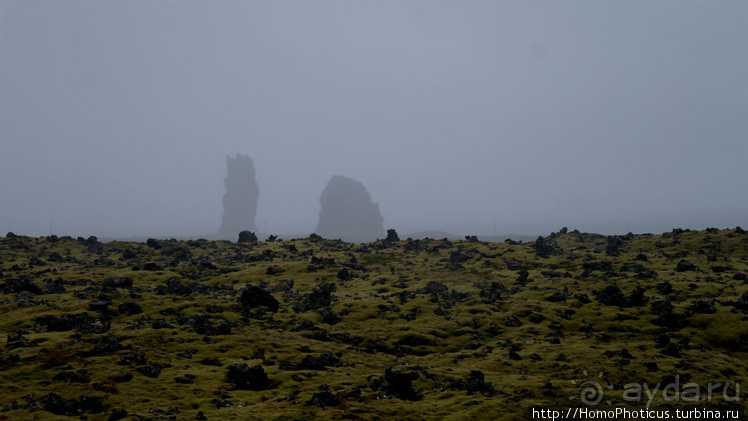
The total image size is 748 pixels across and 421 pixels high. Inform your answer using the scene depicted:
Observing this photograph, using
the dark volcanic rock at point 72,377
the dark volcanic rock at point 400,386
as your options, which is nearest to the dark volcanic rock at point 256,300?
the dark volcanic rock at point 72,377

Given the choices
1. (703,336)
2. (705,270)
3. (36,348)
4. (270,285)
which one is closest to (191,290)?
(270,285)

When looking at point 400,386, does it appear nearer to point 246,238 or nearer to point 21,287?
point 21,287

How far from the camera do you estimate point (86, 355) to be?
25031 mm

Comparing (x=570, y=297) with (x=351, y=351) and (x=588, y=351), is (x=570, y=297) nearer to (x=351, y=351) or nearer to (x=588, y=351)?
(x=588, y=351)

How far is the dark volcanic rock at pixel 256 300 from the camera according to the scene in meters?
39.0

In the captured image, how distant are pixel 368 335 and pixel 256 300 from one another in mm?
11643

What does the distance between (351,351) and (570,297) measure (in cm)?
2329

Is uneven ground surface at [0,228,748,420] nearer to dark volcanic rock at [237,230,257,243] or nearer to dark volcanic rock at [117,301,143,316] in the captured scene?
dark volcanic rock at [117,301,143,316]

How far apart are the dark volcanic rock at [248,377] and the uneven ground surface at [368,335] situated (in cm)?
8

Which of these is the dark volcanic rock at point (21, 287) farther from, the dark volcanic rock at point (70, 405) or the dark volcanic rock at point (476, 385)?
the dark volcanic rock at point (476, 385)

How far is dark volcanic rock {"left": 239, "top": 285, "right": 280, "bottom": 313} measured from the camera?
3897 centimetres

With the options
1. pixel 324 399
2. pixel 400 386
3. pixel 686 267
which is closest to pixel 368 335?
pixel 400 386

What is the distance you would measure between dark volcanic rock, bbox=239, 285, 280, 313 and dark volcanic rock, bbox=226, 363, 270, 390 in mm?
15290

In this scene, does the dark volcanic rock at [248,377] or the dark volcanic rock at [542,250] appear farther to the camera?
the dark volcanic rock at [542,250]
